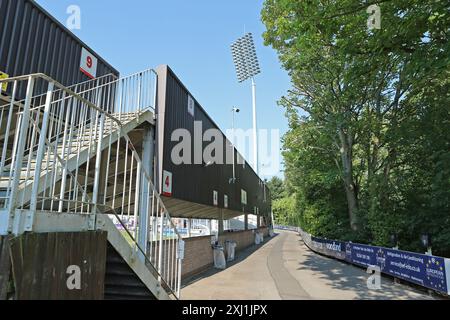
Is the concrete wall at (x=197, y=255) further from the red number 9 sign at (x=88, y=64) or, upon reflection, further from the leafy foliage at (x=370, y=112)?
the leafy foliage at (x=370, y=112)

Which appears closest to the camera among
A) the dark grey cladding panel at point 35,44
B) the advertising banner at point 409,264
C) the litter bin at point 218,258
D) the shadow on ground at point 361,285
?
the dark grey cladding panel at point 35,44

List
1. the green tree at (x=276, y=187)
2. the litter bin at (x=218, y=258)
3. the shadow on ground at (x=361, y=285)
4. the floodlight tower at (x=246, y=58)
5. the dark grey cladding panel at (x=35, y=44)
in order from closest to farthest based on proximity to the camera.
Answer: the dark grey cladding panel at (x=35, y=44), the shadow on ground at (x=361, y=285), the litter bin at (x=218, y=258), the floodlight tower at (x=246, y=58), the green tree at (x=276, y=187)

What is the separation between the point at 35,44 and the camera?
7.28 metres

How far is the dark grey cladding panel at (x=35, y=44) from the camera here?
6.56 m

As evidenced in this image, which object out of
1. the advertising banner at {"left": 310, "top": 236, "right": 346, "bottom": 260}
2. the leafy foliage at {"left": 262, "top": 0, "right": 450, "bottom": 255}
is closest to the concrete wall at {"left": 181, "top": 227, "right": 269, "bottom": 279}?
the advertising banner at {"left": 310, "top": 236, "right": 346, "bottom": 260}

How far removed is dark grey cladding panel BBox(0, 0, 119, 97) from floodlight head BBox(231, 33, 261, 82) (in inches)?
1340

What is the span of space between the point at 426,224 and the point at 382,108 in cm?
771

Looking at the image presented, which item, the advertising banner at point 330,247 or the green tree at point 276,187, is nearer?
the advertising banner at point 330,247

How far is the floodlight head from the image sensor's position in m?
41.2

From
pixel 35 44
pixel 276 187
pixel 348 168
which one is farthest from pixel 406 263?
pixel 276 187

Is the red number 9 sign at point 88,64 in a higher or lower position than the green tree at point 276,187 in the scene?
lower

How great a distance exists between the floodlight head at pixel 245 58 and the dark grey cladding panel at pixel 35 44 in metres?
34.0

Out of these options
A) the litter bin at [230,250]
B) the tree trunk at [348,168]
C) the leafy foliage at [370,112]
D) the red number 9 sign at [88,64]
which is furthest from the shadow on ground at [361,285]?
the red number 9 sign at [88,64]

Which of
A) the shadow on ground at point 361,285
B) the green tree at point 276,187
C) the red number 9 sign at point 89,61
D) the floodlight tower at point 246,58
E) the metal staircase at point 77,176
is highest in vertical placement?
the floodlight tower at point 246,58
